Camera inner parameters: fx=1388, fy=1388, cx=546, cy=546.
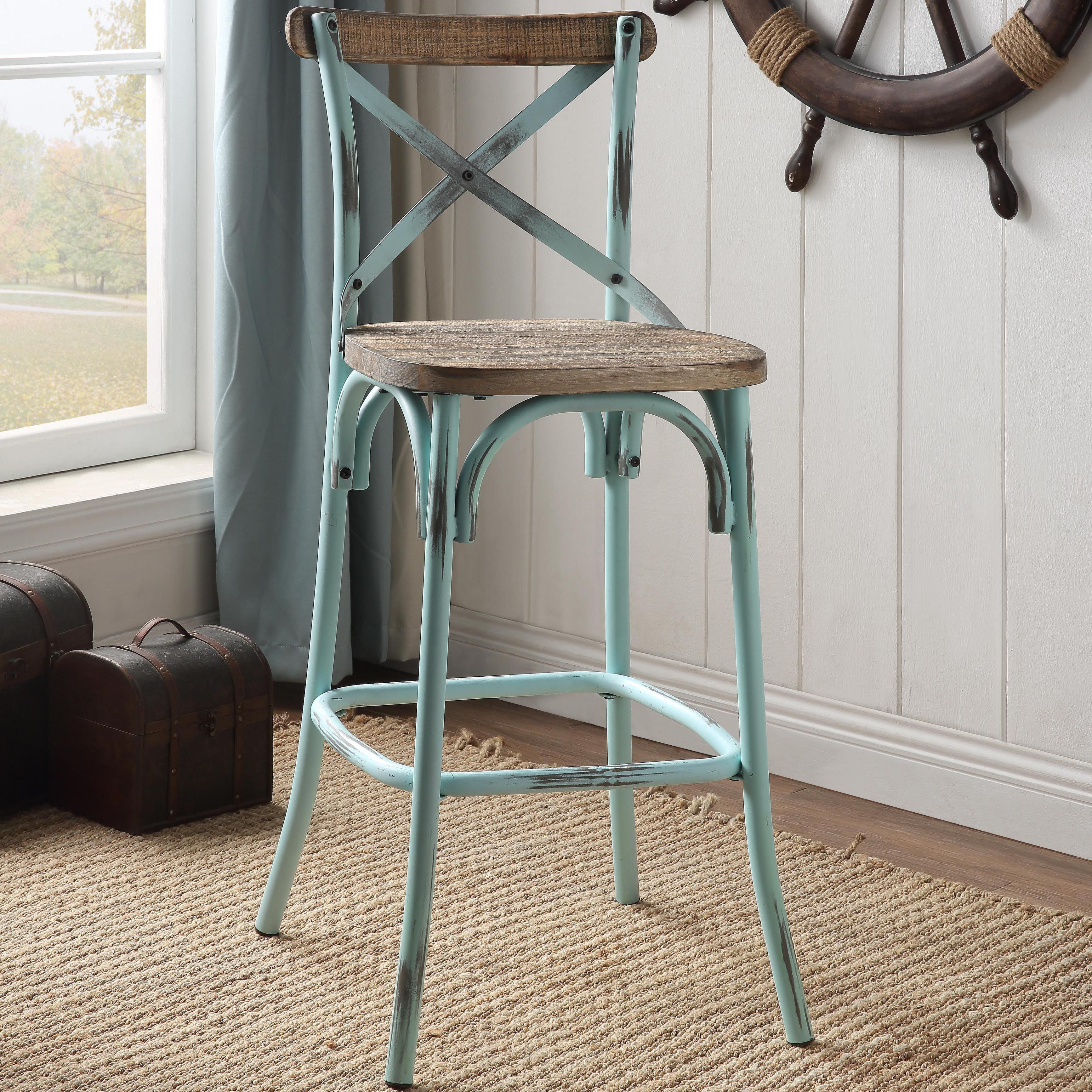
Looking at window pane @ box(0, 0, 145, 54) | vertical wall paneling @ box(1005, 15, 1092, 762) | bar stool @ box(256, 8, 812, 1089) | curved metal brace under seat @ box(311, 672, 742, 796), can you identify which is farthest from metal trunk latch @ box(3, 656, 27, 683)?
vertical wall paneling @ box(1005, 15, 1092, 762)

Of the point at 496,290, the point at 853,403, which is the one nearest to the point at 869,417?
the point at 853,403

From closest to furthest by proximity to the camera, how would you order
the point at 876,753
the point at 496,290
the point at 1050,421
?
1. the point at 1050,421
2. the point at 876,753
3. the point at 496,290

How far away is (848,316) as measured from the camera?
180cm

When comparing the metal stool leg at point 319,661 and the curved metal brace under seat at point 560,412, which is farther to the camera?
the metal stool leg at point 319,661

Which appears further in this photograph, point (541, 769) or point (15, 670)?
point (15, 670)

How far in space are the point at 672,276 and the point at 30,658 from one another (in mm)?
1001

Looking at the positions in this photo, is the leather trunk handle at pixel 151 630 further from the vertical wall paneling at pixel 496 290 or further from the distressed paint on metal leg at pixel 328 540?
the vertical wall paneling at pixel 496 290

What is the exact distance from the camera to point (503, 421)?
43.6 inches

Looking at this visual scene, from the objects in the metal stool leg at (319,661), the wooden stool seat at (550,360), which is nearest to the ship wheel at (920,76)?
the wooden stool seat at (550,360)

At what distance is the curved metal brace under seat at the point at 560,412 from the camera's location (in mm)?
1105

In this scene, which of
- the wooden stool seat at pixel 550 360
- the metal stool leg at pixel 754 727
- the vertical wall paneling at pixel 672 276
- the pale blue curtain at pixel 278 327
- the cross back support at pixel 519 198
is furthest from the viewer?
the pale blue curtain at pixel 278 327

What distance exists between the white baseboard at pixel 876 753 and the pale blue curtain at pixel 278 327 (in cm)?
35

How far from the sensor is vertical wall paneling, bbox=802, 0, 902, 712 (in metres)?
1.76

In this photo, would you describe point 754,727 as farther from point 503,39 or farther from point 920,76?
point 920,76
